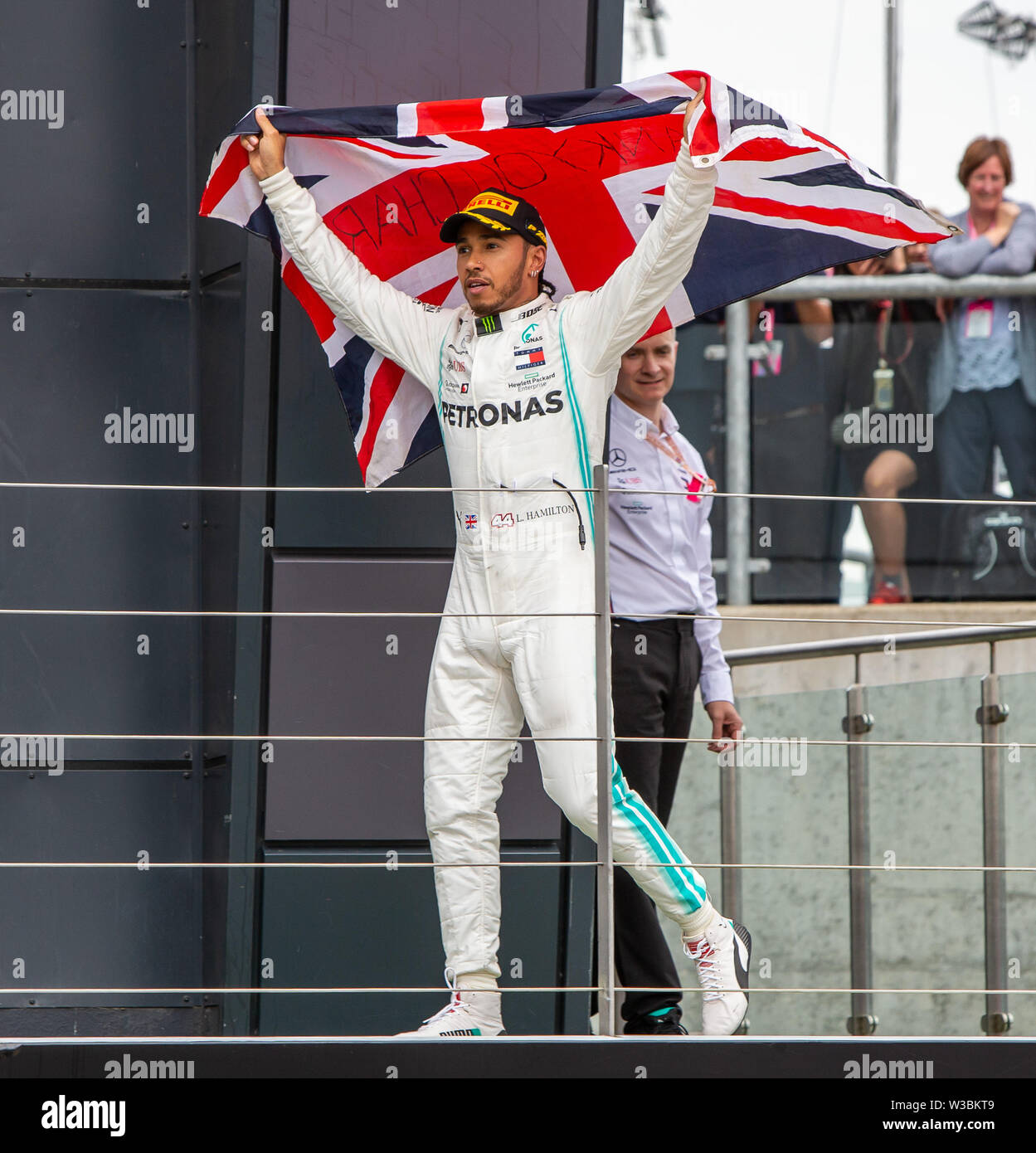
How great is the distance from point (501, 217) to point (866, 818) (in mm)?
2985

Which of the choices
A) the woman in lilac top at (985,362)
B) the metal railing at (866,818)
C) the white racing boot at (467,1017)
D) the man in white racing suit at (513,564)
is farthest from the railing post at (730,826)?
the white racing boot at (467,1017)

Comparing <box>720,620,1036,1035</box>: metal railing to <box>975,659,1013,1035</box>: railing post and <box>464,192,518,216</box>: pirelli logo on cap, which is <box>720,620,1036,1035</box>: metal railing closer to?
<box>975,659,1013,1035</box>: railing post

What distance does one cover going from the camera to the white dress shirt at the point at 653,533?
14.5 feet

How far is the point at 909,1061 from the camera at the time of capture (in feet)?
11.1

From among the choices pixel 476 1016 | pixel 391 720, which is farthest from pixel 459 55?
pixel 476 1016

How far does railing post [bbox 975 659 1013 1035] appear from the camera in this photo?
590 cm

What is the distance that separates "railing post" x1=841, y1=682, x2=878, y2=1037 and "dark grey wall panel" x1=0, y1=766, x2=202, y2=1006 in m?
2.43

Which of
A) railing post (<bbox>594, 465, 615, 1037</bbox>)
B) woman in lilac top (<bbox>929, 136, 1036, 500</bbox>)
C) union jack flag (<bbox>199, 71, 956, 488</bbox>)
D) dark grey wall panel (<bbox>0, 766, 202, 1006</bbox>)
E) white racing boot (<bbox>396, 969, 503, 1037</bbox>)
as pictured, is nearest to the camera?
railing post (<bbox>594, 465, 615, 1037</bbox>)

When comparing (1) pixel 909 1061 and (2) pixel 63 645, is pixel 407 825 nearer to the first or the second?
(2) pixel 63 645

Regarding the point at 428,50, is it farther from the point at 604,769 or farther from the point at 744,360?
the point at 744,360

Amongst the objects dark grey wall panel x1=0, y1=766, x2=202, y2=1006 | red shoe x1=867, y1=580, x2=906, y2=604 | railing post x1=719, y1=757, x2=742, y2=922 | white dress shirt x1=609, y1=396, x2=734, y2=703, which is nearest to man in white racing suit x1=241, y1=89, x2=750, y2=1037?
white dress shirt x1=609, y1=396, x2=734, y2=703

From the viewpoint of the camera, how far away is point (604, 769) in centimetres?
357

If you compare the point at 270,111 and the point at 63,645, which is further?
the point at 63,645
